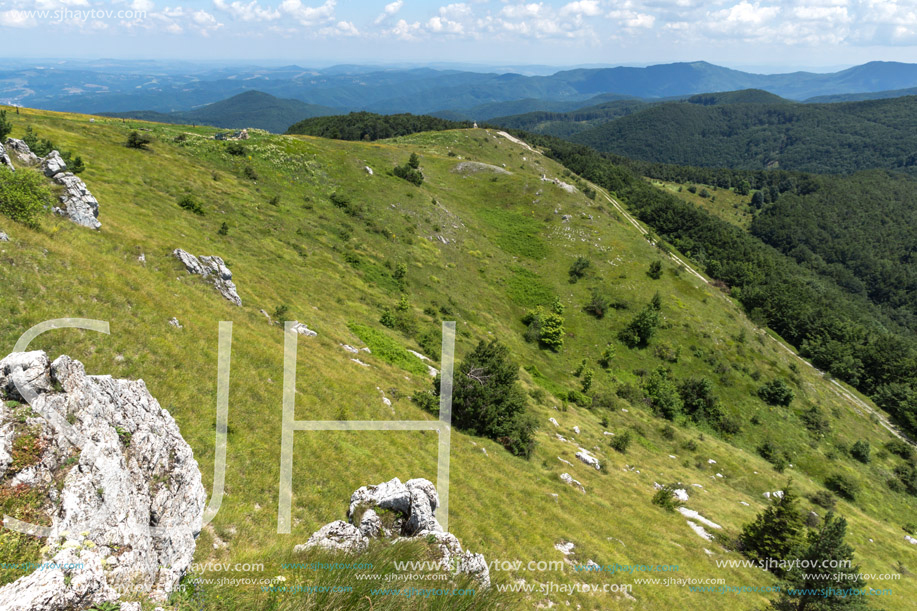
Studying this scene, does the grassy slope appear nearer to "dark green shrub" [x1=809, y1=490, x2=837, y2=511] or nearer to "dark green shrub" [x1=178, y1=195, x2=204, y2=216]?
"dark green shrub" [x1=178, y1=195, x2=204, y2=216]

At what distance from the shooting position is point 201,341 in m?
15.8

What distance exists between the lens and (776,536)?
2191 cm

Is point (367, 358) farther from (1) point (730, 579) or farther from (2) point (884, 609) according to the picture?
(2) point (884, 609)

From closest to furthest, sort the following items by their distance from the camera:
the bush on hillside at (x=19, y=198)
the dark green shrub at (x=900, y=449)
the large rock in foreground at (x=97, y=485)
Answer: the large rock in foreground at (x=97, y=485) < the bush on hillside at (x=19, y=198) < the dark green shrub at (x=900, y=449)

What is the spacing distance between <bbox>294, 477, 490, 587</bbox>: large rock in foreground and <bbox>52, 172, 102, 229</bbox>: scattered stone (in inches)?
927

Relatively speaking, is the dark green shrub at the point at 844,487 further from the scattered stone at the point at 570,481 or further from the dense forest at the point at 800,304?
the scattered stone at the point at 570,481

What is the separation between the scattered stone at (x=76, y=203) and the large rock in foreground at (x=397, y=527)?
2356 centimetres

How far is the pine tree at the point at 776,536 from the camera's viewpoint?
21.5 meters

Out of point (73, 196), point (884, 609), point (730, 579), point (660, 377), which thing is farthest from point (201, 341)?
point (660, 377)

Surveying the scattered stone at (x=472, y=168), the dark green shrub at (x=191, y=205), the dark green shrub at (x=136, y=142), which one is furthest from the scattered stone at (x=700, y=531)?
the scattered stone at (x=472, y=168)

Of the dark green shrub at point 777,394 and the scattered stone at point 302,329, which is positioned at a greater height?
the scattered stone at point 302,329

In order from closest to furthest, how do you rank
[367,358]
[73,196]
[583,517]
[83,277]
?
[83,277]
[583,517]
[73,196]
[367,358]

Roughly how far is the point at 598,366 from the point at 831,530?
1254 inches

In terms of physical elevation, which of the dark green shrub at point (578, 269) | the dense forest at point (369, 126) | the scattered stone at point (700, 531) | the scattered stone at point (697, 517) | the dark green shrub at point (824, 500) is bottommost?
the dark green shrub at point (824, 500)
